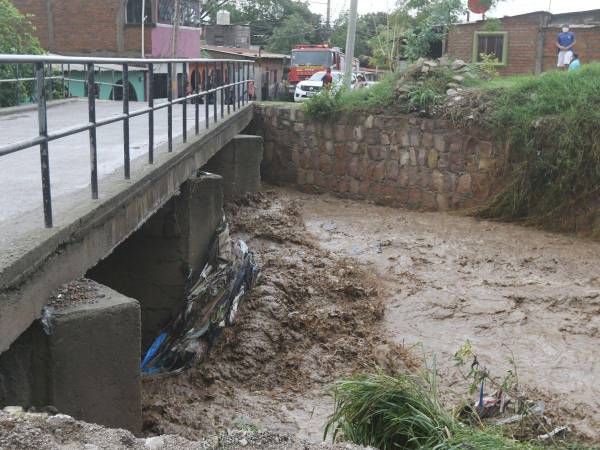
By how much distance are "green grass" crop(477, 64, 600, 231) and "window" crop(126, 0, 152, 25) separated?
1785 cm

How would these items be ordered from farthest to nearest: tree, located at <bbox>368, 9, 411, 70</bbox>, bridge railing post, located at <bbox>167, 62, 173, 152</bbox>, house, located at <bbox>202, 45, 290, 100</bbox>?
1. house, located at <bbox>202, 45, 290, 100</bbox>
2. tree, located at <bbox>368, 9, 411, 70</bbox>
3. bridge railing post, located at <bbox>167, 62, 173, 152</bbox>

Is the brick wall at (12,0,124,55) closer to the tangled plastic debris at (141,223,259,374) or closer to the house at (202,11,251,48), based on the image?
the tangled plastic debris at (141,223,259,374)

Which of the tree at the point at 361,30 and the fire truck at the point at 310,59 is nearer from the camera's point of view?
the fire truck at the point at 310,59

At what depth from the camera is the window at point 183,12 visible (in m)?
28.8

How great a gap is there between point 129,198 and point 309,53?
31.1 m

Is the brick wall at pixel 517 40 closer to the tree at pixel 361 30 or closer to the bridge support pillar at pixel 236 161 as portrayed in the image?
the bridge support pillar at pixel 236 161

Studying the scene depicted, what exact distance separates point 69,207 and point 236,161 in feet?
27.4

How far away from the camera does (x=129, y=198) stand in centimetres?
570

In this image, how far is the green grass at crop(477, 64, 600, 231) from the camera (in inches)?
462

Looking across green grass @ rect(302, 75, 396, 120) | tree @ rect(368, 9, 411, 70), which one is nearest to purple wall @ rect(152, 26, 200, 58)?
tree @ rect(368, 9, 411, 70)

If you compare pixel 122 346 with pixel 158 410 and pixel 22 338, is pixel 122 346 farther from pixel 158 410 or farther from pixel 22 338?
A: pixel 158 410

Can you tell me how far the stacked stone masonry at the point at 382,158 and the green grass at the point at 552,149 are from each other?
0.53 meters

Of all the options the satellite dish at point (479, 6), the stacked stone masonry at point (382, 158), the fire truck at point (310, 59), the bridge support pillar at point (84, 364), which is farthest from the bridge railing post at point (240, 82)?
the fire truck at point (310, 59)

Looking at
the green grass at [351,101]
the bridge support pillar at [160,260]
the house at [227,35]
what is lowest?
the bridge support pillar at [160,260]
